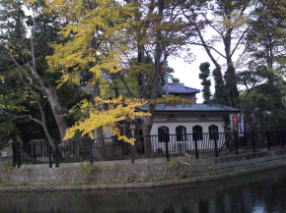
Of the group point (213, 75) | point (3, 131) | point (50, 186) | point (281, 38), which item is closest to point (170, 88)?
point (213, 75)

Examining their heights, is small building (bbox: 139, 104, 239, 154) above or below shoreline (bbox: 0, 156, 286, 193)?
above

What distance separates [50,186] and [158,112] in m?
9.05

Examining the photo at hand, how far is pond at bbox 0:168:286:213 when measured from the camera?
8.11 metres

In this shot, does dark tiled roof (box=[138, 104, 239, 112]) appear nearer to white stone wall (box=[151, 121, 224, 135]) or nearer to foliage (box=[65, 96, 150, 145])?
white stone wall (box=[151, 121, 224, 135])

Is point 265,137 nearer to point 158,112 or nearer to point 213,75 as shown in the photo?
point 158,112

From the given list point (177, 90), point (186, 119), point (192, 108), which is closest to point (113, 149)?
point (186, 119)

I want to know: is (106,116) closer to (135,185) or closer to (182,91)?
(135,185)

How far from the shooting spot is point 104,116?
11.2 m

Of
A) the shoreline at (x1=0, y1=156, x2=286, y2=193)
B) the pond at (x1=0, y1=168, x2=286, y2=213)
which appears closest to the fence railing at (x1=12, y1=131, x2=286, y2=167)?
the shoreline at (x1=0, y1=156, x2=286, y2=193)

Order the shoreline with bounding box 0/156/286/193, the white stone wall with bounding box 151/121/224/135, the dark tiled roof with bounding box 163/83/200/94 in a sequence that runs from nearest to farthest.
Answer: the shoreline with bounding box 0/156/286/193, the white stone wall with bounding box 151/121/224/135, the dark tiled roof with bounding box 163/83/200/94

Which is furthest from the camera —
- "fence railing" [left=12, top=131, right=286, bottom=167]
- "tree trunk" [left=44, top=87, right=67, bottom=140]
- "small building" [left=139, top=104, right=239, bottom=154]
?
"small building" [left=139, top=104, right=239, bottom=154]

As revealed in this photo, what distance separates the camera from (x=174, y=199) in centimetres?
943

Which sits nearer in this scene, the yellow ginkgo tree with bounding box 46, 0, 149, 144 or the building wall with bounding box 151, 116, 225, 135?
the yellow ginkgo tree with bounding box 46, 0, 149, 144

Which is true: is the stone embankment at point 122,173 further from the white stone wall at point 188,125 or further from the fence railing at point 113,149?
the white stone wall at point 188,125
